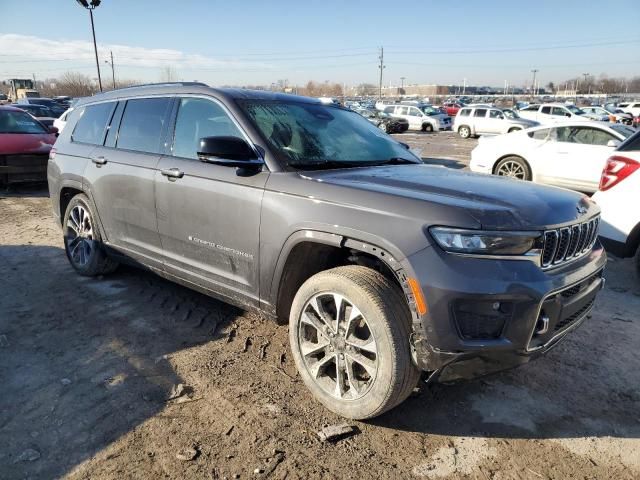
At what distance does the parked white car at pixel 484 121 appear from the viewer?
26431mm

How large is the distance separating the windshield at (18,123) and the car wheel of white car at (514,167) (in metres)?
9.85

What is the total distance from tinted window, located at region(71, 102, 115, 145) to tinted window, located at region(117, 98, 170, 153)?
0.35 m

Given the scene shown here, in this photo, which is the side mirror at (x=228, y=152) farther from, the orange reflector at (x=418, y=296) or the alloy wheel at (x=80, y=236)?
the alloy wheel at (x=80, y=236)

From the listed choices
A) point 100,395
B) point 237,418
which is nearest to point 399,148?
point 237,418

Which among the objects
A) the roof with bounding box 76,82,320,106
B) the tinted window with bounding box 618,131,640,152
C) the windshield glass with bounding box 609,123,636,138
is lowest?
the windshield glass with bounding box 609,123,636,138

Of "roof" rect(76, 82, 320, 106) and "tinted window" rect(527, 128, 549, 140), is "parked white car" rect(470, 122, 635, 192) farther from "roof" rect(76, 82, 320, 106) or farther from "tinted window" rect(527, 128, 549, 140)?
"roof" rect(76, 82, 320, 106)

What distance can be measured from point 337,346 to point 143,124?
8.58 ft

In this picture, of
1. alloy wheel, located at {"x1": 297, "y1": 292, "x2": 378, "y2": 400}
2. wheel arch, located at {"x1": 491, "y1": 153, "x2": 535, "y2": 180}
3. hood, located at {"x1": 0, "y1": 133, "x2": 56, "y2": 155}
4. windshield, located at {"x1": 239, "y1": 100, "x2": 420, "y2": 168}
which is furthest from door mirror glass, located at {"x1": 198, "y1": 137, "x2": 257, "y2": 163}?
wheel arch, located at {"x1": 491, "y1": 153, "x2": 535, "y2": 180}

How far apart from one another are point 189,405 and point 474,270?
1.83 metres

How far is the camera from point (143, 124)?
4113 millimetres

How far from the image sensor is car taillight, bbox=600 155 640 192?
15.4 feet

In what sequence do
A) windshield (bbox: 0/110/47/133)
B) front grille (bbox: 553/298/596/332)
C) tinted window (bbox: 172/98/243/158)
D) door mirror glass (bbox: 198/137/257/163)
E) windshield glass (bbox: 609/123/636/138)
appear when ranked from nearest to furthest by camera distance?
1. front grille (bbox: 553/298/596/332)
2. door mirror glass (bbox: 198/137/257/163)
3. tinted window (bbox: 172/98/243/158)
4. windshield glass (bbox: 609/123/636/138)
5. windshield (bbox: 0/110/47/133)

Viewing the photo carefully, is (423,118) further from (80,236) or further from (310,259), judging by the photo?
(310,259)

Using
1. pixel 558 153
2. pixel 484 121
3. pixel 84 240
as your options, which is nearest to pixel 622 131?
pixel 558 153
